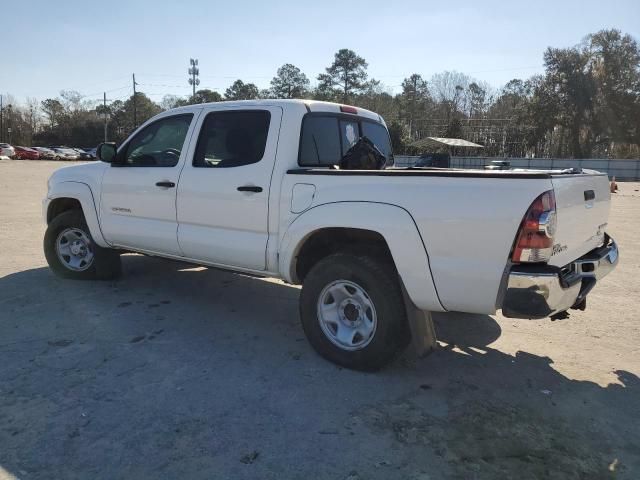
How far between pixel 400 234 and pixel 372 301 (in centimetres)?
56

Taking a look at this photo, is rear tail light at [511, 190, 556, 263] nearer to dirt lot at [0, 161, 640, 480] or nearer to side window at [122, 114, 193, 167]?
dirt lot at [0, 161, 640, 480]

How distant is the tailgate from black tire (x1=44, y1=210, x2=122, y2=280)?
480 centimetres

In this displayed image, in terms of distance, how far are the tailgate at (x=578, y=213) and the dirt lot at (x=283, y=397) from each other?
39.6 inches

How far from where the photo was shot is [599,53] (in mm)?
57812

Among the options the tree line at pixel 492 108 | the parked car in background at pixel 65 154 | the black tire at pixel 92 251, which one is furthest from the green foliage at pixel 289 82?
the black tire at pixel 92 251

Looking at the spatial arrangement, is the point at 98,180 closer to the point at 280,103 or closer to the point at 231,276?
the point at 231,276

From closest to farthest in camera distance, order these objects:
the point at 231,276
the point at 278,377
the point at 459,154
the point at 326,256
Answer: the point at 278,377 < the point at 326,256 < the point at 231,276 < the point at 459,154

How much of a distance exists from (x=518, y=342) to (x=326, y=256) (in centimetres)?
193

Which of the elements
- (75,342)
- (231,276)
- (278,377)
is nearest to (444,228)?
(278,377)

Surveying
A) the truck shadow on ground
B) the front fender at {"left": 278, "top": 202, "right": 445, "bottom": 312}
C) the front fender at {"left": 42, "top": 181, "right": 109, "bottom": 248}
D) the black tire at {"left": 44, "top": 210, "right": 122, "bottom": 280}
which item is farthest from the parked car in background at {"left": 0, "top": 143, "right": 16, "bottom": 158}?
the front fender at {"left": 278, "top": 202, "right": 445, "bottom": 312}

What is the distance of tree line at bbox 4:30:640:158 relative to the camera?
56312 millimetres

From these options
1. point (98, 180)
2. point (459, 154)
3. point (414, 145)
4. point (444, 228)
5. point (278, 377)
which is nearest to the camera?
point (444, 228)

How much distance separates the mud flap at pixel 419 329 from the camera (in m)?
3.70

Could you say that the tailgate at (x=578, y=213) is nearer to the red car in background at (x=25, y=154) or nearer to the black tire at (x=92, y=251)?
the black tire at (x=92, y=251)
